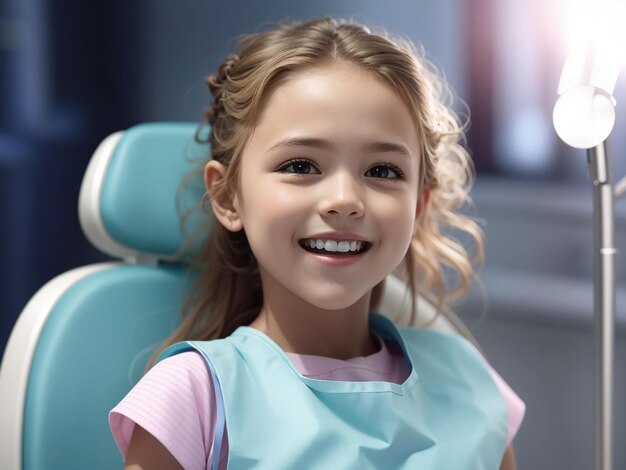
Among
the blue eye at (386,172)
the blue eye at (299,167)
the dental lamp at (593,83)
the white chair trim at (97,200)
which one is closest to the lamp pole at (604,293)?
the dental lamp at (593,83)

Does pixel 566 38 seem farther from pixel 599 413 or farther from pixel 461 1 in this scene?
pixel 599 413

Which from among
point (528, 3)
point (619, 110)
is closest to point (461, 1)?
point (528, 3)

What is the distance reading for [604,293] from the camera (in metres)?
1.04

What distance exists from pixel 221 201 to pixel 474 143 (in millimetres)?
1131

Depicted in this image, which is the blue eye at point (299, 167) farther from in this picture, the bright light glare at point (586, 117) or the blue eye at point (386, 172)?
the bright light glare at point (586, 117)

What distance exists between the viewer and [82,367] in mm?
1004

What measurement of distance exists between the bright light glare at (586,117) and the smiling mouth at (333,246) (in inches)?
9.4

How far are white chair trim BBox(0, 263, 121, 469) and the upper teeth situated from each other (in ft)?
1.07

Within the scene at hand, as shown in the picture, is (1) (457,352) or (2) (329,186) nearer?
(2) (329,186)

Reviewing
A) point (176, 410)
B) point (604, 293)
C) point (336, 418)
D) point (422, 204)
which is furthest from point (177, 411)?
point (604, 293)

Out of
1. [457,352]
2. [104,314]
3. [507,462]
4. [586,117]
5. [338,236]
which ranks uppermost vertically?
[586,117]

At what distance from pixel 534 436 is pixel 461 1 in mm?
997

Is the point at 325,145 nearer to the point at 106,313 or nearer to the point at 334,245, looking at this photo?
the point at 334,245

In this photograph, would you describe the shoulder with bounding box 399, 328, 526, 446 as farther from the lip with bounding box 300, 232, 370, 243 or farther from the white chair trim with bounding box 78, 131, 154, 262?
the white chair trim with bounding box 78, 131, 154, 262
